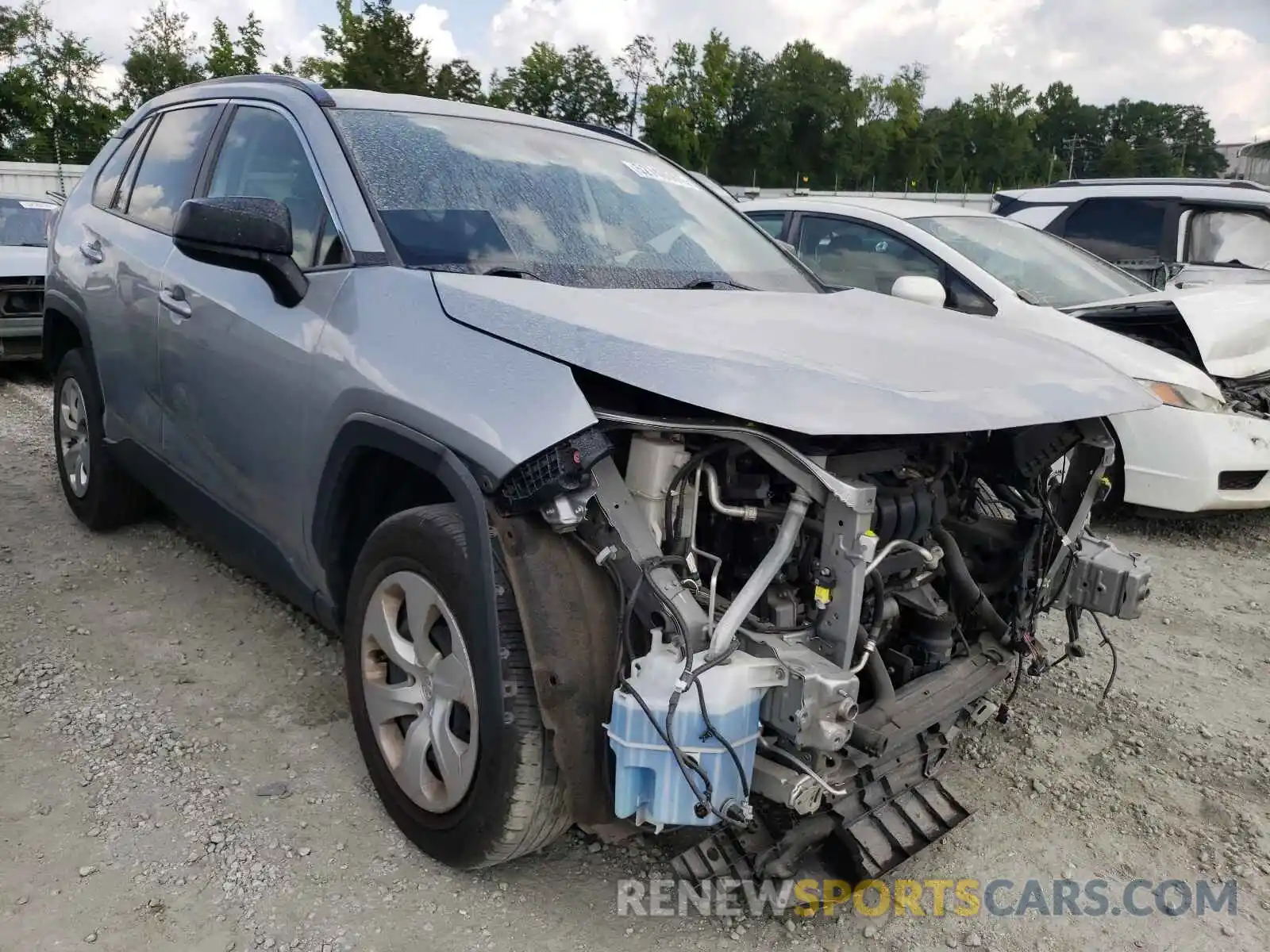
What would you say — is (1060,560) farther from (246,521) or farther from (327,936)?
(246,521)

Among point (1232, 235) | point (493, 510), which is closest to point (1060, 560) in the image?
point (493, 510)

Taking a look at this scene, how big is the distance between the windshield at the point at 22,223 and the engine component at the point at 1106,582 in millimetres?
8588

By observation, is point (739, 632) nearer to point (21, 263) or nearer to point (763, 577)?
point (763, 577)

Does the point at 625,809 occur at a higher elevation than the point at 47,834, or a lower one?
higher

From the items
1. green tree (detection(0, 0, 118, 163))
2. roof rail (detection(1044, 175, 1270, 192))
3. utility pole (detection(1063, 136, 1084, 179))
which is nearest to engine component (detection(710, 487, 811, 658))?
roof rail (detection(1044, 175, 1270, 192))

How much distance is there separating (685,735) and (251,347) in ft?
5.77

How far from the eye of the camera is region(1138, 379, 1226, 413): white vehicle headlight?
4.81m

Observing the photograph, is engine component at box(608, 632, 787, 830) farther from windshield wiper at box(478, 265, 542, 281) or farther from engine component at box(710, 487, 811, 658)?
windshield wiper at box(478, 265, 542, 281)

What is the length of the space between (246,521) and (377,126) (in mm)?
1281

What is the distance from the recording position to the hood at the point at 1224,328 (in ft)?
17.0

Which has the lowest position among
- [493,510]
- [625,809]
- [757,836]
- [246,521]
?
[757,836]

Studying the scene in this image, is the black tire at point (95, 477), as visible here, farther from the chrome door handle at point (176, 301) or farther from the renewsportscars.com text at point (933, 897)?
the renewsportscars.com text at point (933, 897)

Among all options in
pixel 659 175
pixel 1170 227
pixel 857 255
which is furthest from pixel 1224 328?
pixel 659 175

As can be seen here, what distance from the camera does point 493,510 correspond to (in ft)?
6.67
